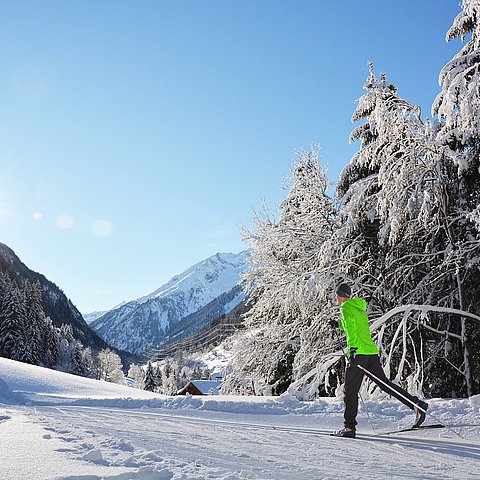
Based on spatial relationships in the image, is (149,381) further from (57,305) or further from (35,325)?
(57,305)

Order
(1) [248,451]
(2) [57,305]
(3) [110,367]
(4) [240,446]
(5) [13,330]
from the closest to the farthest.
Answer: (1) [248,451]
(4) [240,446]
(5) [13,330]
(3) [110,367]
(2) [57,305]

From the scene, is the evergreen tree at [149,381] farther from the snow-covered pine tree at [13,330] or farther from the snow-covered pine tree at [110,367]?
the snow-covered pine tree at [13,330]

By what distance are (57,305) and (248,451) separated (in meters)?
176

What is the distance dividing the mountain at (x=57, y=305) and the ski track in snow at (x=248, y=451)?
512 feet

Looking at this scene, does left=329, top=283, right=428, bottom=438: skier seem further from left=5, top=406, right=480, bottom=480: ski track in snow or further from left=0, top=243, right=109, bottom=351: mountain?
left=0, top=243, right=109, bottom=351: mountain

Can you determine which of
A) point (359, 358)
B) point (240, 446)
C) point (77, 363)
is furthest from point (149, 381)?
point (240, 446)

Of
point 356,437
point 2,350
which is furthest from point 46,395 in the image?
point 2,350

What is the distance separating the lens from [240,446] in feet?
14.9

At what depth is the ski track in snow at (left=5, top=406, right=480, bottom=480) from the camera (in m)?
3.43

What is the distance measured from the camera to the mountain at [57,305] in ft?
508

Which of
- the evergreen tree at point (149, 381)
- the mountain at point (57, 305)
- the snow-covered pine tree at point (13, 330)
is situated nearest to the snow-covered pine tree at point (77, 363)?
the evergreen tree at point (149, 381)

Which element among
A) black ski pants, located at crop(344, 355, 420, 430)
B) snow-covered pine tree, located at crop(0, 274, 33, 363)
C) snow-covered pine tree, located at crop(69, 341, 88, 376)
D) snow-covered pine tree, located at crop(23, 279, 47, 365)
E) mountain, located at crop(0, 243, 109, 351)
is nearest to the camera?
black ski pants, located at crop(344, 355, 420, 430)

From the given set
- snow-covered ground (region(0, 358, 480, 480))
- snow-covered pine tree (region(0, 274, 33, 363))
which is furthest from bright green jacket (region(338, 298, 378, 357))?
snow-covered pine tree (region(0, 274, 33, 363))

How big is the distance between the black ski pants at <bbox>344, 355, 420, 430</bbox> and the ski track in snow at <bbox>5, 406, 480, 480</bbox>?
11.4 inches
